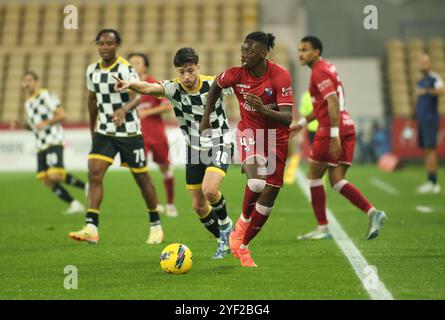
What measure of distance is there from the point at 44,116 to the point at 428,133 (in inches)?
289

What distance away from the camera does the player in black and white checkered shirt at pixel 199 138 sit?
25.0ft

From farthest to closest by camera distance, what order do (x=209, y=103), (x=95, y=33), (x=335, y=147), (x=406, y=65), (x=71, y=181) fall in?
1. (x=95, y=33)
2. (x=406, y=65)
3. (x=71, y=181)
4. (x=335, y=147)
5. (x=209, y=103)

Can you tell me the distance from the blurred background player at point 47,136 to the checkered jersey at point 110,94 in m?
3.75

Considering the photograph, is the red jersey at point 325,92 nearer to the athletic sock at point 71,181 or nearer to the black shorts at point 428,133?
the athletic sock at point 71,181

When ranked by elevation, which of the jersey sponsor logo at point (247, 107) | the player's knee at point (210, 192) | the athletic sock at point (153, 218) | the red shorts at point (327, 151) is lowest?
the athletic sock at point (153, 218)

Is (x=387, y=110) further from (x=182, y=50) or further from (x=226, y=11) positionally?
(x=182, y=50)

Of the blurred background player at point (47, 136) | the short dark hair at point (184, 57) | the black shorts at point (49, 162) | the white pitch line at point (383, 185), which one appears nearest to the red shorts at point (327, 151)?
the short dark hair at point (184, 57)

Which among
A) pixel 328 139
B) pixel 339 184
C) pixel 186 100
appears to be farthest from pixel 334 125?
pixel 186 100

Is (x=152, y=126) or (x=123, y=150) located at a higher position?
(x=152, y=126)

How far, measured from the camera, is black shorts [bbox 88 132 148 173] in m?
9.07

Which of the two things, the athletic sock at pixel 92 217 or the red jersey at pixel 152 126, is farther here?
the red jersey at pixel 152 126

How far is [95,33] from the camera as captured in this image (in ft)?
101

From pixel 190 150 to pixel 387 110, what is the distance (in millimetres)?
22900

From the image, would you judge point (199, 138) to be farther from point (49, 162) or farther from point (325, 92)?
point (49, 162)
